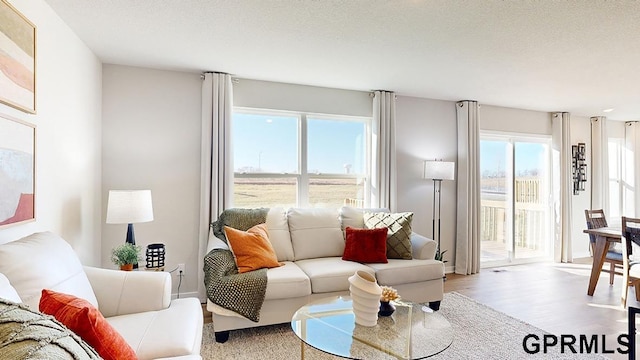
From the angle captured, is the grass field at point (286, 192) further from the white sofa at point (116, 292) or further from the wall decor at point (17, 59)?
the wall decor at point (17, 59)

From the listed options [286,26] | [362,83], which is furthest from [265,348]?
[362,83]

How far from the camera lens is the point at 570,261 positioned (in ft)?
17.2

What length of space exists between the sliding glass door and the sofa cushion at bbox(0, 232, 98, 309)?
194 inches

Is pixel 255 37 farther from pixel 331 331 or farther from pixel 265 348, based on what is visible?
pixel 265 348

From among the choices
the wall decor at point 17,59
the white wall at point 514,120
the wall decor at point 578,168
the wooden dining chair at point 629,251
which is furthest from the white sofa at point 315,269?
the wall decor at point 578,168

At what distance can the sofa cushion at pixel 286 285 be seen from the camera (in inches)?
103

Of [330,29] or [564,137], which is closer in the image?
[330,29]

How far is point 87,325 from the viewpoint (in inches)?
44.7

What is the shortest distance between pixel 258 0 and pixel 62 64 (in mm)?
1536

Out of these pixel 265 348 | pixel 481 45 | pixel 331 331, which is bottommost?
pixel 265 348

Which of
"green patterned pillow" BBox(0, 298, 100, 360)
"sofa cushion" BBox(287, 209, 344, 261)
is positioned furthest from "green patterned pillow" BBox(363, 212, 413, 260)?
"green patterned pillow" BBox(0, 298, 100, 360)

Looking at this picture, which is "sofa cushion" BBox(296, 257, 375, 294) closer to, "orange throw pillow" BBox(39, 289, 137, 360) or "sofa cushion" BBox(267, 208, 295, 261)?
"sofa cushion" BBox(267, 208, 295, 261)

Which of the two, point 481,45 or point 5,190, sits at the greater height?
point 481,45

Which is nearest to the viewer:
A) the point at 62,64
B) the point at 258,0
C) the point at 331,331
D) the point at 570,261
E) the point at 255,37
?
the point at 331,331
